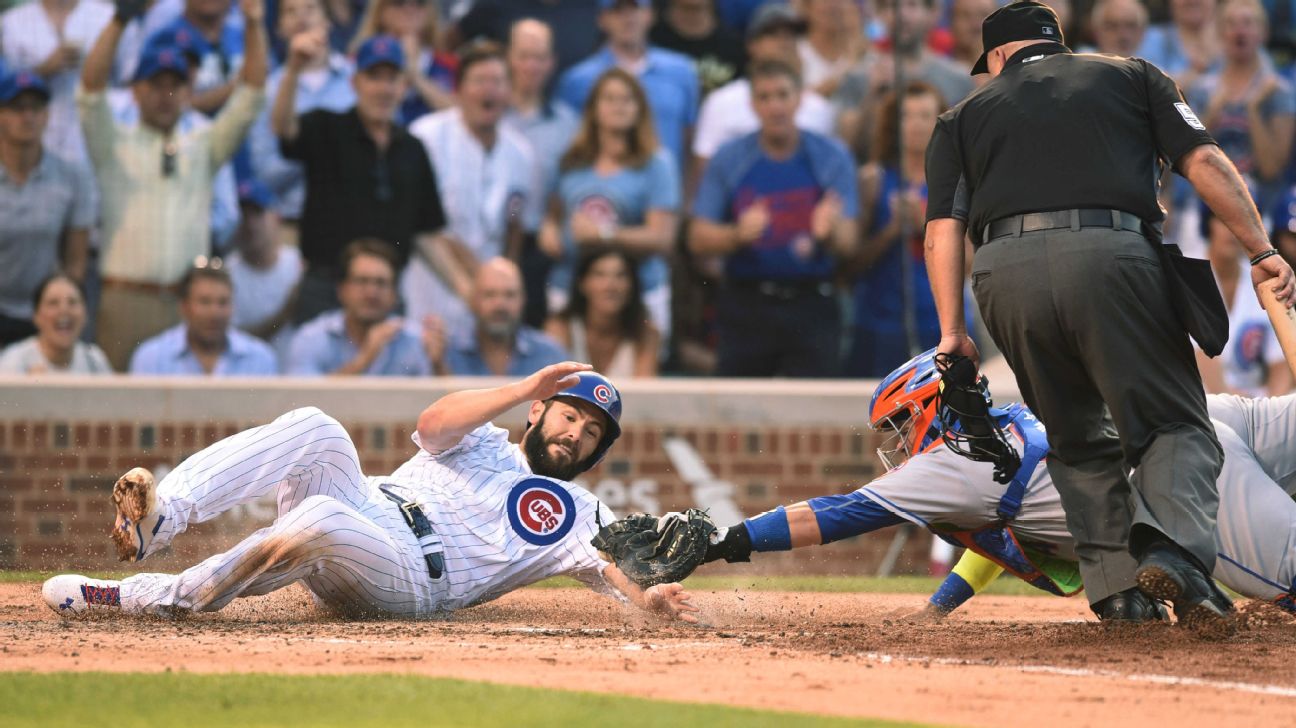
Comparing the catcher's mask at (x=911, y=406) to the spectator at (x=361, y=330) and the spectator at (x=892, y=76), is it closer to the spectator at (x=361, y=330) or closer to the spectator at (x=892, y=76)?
the spectator at (x=361, y=330)

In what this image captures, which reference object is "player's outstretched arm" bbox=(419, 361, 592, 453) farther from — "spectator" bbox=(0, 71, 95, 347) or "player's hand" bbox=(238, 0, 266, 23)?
"player's hand" bbox=(238, 0, 266, 23)

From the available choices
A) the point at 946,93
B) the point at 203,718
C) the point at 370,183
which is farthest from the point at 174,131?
the point at 203,718

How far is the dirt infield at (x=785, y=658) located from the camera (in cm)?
444

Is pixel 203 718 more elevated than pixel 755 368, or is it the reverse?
pixel 755 368

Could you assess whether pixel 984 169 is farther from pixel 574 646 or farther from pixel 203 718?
pixel 203 718

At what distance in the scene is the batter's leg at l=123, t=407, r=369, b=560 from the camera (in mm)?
5578

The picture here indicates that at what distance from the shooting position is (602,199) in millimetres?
11312

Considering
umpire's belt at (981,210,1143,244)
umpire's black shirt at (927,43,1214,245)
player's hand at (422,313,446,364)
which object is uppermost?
umpire's black shirt at (927,43,1214,245)

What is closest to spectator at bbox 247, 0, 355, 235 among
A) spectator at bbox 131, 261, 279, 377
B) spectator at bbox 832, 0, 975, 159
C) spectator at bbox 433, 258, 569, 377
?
spectator at bbox 131, 261, 279, 377

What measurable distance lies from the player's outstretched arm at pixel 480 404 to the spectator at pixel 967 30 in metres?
6.87

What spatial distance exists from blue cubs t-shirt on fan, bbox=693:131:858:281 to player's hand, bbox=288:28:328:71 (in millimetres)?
2833

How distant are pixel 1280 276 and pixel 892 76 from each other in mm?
6343

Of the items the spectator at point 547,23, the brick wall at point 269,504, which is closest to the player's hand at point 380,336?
the brick wall at point 269,504

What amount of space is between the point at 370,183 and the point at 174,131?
1.33 meters
